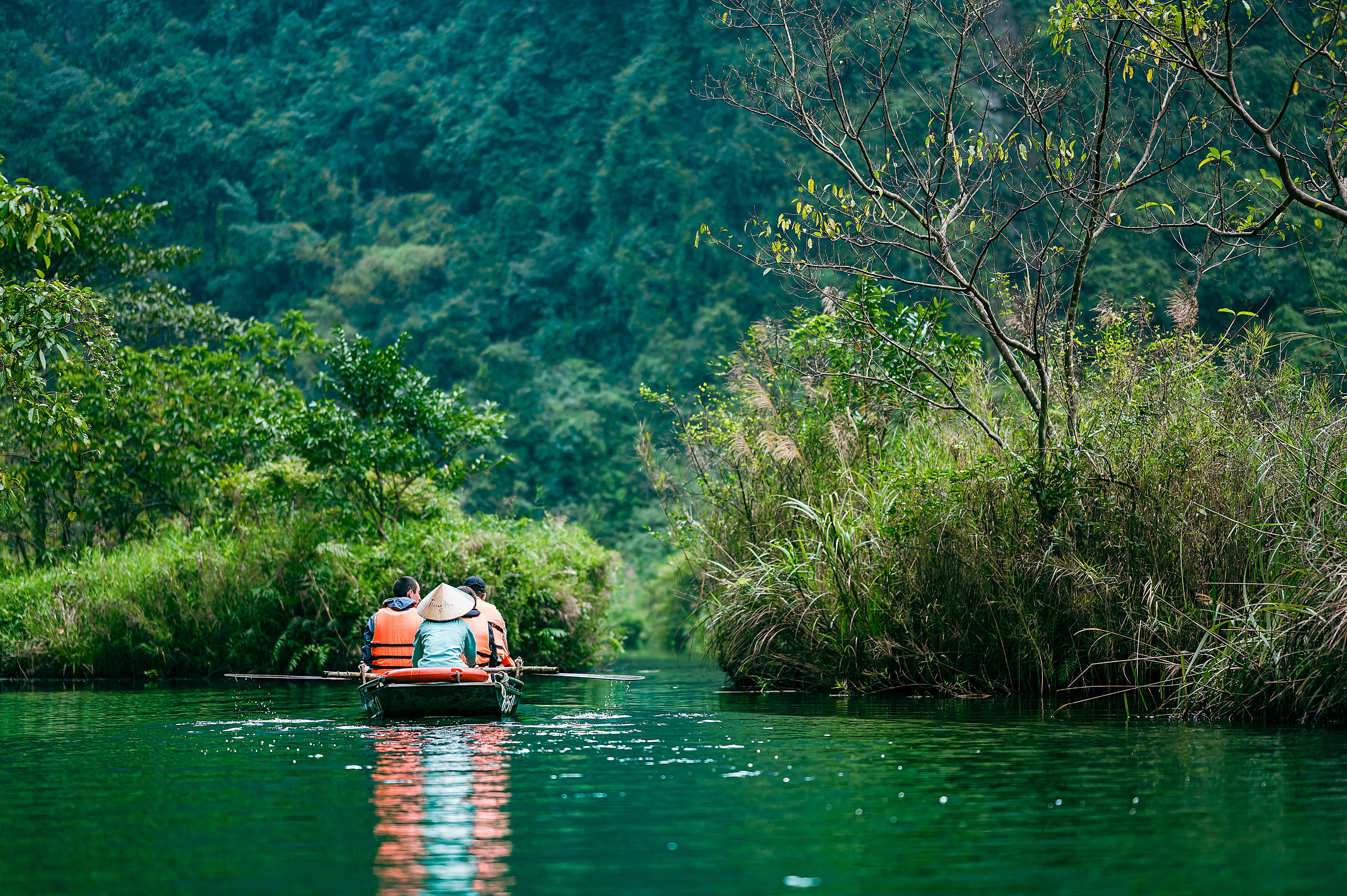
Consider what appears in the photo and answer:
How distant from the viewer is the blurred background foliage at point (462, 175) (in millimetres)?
52344

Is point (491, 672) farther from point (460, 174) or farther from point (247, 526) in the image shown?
point (460, 174)

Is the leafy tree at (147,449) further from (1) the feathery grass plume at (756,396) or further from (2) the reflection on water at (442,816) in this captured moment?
(2) the reflection on water at (442,816)

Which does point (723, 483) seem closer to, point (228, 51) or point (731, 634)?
point (731, 634)

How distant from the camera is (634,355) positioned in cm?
5325

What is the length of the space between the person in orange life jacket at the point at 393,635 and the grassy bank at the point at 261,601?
6.62m

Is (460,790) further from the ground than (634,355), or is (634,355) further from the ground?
(634,355)

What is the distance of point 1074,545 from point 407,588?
7.40 m

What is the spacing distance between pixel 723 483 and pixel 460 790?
31.7ft

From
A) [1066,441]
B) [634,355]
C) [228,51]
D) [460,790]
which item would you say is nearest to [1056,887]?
[460,790]

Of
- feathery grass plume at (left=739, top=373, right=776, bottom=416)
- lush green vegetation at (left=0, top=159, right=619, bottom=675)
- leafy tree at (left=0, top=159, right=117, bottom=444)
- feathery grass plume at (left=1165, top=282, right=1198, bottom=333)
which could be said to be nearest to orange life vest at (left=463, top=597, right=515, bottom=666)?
feathery grass plume at (left=739, top=373, right=776, bottom=416)

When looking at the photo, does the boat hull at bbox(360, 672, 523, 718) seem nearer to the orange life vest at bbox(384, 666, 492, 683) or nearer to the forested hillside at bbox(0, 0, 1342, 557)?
the orange life vest at bbox(384, 666, 492, 683)

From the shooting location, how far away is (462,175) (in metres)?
58.3

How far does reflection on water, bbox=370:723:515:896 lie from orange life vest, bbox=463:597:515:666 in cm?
278

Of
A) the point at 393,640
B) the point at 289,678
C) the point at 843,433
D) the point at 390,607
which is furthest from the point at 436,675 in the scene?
the point at 843,433
